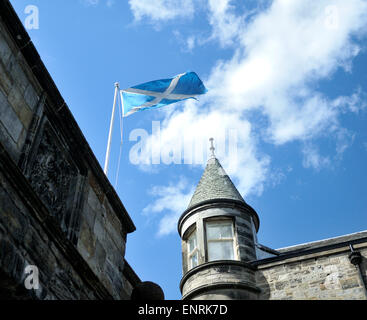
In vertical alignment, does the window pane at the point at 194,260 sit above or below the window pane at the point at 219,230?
below

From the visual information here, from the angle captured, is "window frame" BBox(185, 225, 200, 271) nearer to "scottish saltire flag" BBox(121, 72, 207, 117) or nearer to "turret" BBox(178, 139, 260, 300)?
"turret" BBox(178, 139, 260, 300)

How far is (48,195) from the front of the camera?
17.8 feet

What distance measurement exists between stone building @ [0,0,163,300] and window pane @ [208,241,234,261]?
7.38 meters

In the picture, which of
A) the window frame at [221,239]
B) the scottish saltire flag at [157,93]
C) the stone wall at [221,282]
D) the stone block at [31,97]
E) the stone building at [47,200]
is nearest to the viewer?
the stone building at [47,200]

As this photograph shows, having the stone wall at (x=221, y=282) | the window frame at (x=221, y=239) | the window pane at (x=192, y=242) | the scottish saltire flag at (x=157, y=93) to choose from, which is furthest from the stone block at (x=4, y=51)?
the window pane at (x=192, y=242)

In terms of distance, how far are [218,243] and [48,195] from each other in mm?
9435

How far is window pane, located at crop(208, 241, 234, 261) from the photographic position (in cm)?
1412

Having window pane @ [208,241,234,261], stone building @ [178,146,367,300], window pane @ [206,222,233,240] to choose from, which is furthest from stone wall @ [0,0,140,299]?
window pane @ [206,222,233,240]

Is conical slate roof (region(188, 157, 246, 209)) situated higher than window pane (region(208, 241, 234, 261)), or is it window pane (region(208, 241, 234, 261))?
conical slate roof (region(188, 157, 246, 209))

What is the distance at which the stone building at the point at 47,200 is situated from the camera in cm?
430

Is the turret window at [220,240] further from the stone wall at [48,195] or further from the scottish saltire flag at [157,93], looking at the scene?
the stone wall at [48,195]

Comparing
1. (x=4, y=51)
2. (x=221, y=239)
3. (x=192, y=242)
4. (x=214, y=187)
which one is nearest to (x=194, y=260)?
(x=192, y=242)
